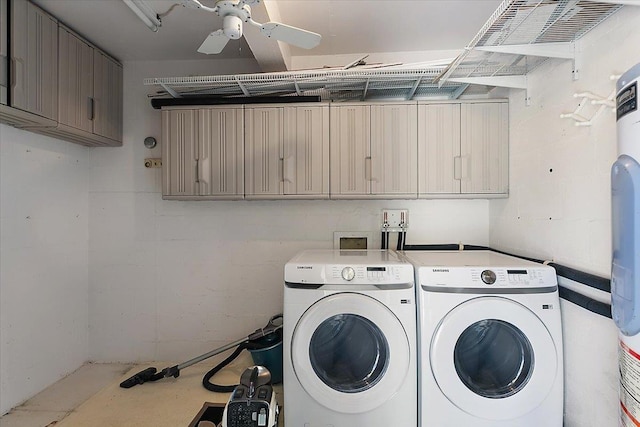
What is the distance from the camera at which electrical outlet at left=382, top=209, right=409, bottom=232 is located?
2422 millimetres

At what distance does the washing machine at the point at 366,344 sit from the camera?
1585 mm

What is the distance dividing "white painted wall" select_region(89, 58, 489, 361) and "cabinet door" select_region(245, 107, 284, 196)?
0.33 metres

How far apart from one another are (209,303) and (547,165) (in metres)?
2.40

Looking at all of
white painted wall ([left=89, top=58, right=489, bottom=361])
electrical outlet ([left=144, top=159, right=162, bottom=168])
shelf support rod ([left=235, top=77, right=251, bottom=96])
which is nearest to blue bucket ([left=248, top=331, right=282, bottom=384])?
white painted wall ([left=89, top=58, right=489, bottom=361])

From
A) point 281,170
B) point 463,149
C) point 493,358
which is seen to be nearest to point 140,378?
point 281,170

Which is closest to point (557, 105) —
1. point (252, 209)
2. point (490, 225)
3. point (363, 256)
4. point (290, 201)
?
point (490, 225)

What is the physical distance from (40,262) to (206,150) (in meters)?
1.30

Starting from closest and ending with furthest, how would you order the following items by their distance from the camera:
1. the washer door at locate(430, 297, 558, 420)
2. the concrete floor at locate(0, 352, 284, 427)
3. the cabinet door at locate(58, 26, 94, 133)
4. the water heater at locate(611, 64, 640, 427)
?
the water heater at locate(611, 64, 640, 427), the washer door at locate(430, 297, 558, 420), the concrete floor at locate(0, 352, 284, 427), the cabinet door at locate(58, 26, 94, 133)

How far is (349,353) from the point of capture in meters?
1.76

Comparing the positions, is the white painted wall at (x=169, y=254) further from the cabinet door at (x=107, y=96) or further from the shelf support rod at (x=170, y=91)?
the shelf support rod at (x=170, y=91)

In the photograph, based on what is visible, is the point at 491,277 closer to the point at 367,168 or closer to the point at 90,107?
the point at 367,168

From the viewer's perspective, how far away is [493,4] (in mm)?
1907

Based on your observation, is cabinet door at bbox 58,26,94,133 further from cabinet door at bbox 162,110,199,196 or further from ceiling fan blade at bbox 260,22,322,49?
ceiling fan blade at bbox 260,22,322,49

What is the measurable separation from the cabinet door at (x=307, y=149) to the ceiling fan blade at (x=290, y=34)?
0.70 metres
